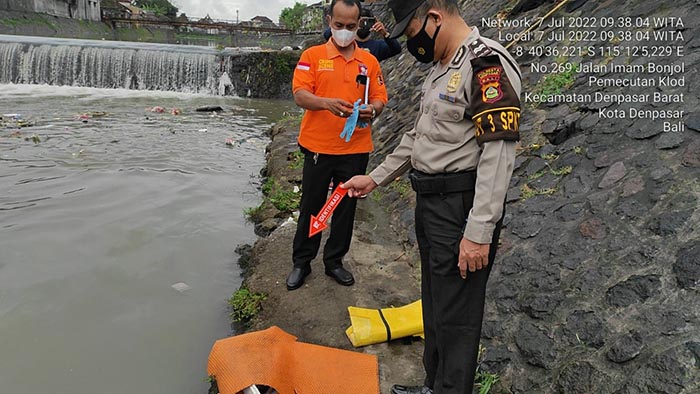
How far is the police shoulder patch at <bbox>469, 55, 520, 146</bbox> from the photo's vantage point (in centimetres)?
165

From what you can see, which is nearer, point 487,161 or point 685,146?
point 487,161

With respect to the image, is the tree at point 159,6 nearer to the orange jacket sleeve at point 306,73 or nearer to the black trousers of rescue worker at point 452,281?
the orange jacket sleeve at point 306,73

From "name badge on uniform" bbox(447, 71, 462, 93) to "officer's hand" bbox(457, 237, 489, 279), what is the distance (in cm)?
60

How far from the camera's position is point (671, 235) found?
7.67 ft

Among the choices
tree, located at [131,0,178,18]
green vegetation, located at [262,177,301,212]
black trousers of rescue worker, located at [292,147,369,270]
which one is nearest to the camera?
black trousers of rescue worker, located at [292,147,369,270]

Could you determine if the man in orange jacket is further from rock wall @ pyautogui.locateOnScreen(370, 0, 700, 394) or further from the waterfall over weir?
the waterfall over weir

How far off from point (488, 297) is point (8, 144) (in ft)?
28.7

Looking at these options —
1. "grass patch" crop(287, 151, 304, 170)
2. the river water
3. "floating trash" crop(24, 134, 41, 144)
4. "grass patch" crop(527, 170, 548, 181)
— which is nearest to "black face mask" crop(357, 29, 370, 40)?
"grass patch" crop(527, 170, 548, 181)

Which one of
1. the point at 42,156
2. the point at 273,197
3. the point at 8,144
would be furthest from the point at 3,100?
the point at 273,197

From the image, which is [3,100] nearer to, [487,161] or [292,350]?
[292,350]

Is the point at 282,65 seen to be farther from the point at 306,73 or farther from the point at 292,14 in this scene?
the point at 292,14

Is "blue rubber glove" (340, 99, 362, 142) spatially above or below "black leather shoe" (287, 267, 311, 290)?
above

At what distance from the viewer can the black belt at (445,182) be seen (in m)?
1.85

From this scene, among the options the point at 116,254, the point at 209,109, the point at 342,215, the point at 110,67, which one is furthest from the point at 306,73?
the point at 110,67
